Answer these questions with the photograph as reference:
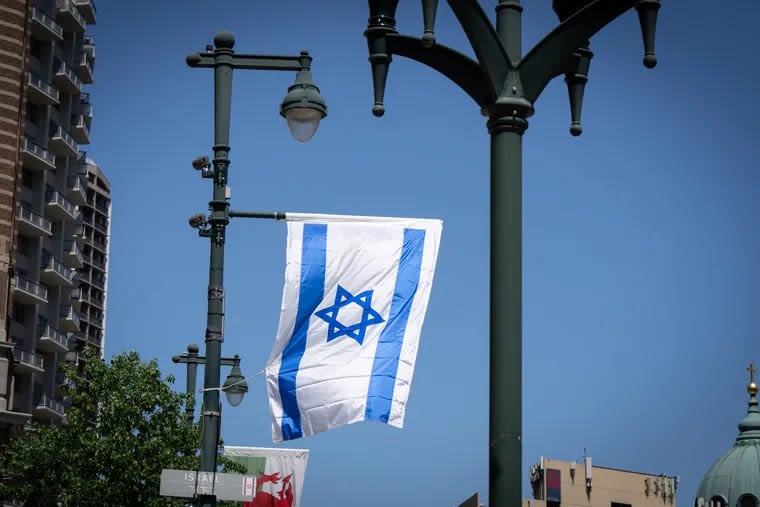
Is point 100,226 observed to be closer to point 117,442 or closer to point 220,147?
point 117,442

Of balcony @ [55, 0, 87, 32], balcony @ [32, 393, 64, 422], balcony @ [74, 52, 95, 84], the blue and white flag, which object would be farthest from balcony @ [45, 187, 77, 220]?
the blue and white flag

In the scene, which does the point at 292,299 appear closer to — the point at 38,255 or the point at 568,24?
the point at 568,24

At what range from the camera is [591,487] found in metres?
121

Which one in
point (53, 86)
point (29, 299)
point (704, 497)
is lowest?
point (704, 497)

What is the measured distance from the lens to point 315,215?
15703 mm

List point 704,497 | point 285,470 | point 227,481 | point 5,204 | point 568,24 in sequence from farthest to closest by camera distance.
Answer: point 704,497 < point 5,204 < point 285,470 < point 227,481 < point 568,24

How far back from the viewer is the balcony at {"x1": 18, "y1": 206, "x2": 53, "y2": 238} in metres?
76.7

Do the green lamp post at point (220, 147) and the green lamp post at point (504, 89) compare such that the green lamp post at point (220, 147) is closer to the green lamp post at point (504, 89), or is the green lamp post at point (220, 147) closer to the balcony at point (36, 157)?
the green lamp post at point (504, 89)

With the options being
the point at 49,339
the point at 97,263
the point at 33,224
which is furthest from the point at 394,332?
the point at 97,263

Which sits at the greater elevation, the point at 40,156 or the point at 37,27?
the point at 37,27

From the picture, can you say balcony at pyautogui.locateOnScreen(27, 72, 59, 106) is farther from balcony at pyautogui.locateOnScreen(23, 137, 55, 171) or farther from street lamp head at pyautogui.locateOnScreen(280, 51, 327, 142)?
street lamp head at pyautogui.locateOnScreen(280, 51, 327, 142)

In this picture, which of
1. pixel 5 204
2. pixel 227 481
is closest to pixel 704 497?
pixel 5 204

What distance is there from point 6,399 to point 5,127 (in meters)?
13.8

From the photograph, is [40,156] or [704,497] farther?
[704,497]
